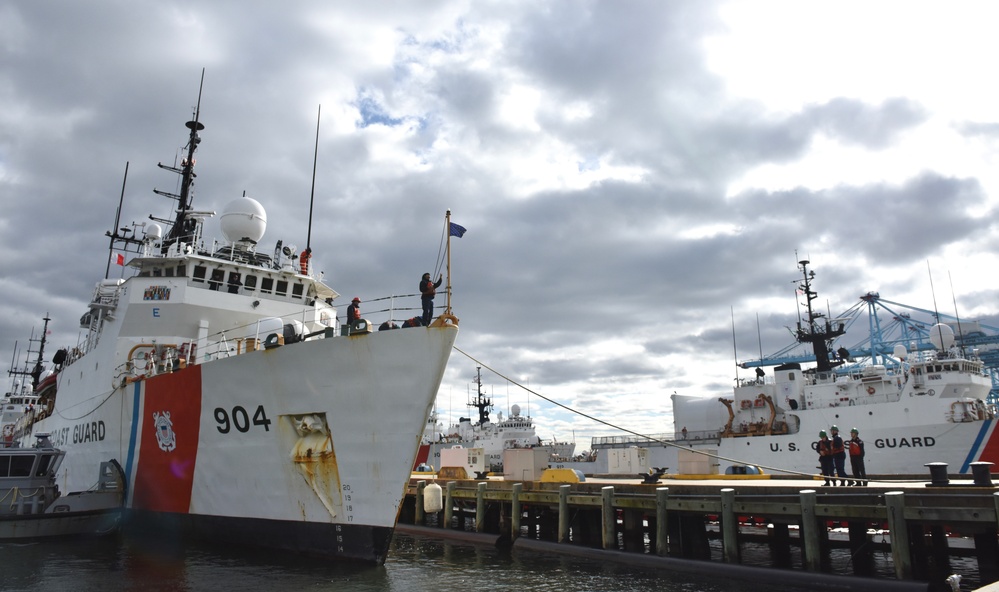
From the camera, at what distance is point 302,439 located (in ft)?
39.2

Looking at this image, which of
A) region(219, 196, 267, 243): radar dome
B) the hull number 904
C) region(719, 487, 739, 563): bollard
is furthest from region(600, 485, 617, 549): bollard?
region(219, 196, 267, 243): radar dome

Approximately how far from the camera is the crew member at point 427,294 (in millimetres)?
11627

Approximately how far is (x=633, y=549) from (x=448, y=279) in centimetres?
787

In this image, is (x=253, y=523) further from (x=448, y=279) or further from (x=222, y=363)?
(x=448, y=279)

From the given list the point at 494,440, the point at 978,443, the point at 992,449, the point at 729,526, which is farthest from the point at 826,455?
the point at 494,440

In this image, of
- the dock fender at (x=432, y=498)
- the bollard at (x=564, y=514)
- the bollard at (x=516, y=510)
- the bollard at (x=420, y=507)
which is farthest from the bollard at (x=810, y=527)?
the bollard at (x=420, y=507)

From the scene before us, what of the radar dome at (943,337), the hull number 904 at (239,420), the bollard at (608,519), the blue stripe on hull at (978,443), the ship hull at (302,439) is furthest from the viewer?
the radar dome at (943,337)

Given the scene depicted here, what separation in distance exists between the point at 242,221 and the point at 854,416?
27089mm

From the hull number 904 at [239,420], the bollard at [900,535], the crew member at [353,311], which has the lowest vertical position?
the bollard at [900,535]

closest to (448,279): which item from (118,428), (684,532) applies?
(684,532)

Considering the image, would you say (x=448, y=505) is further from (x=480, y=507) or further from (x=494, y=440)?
(x=494, y=440)

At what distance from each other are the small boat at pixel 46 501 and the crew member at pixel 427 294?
36.6 ft

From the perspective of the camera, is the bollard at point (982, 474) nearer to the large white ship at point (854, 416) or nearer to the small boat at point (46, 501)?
the large white ship at point (854, 416)

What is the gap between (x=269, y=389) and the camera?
12273 millimetres
